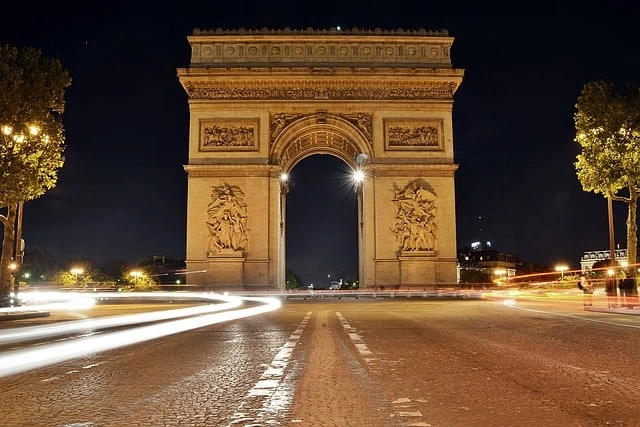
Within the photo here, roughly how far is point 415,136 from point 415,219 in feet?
16.2

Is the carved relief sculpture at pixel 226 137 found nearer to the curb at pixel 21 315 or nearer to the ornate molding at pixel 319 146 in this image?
the ornate molding at pixel 319 146

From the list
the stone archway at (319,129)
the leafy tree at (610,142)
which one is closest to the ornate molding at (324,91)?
the stone archway at (319,129)

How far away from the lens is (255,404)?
4816mm

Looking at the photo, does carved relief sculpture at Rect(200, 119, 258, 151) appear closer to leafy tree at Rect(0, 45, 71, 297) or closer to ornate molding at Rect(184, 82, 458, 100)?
ornate molding at Rect(184, 82, 458, 100)

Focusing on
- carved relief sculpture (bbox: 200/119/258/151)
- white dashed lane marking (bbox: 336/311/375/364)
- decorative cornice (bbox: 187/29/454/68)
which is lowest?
white dashed lane marking (bbox: 336/311/375/364)

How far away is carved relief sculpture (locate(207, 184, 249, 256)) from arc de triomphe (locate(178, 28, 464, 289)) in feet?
0.18

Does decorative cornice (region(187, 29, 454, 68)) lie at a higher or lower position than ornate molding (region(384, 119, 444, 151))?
higher

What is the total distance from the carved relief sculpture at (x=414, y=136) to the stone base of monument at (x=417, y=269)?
6302 mm

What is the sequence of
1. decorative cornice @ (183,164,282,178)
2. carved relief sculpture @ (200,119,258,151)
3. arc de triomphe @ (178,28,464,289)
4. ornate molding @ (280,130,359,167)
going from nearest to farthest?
arc de triomphe @ (178,28,464,289) → decorative cornice @ (183,164,282,178) → carved relief sculpture @ (200,119,258,151) → ornate molding @ (280,130,359,167)

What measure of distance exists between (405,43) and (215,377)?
112ft

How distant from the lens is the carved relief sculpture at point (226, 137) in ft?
119

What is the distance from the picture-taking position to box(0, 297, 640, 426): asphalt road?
14.4ft

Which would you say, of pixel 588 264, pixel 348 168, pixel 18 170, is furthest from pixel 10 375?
pixel 588 264

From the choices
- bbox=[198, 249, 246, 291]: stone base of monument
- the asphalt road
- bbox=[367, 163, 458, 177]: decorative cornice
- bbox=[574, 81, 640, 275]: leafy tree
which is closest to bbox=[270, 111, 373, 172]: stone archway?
bbox=[367, 163, 458, 177]: decorative cornice
